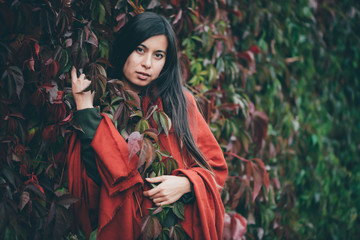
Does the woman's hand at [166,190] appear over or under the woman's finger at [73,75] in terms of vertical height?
under

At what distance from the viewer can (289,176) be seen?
99.6 inches

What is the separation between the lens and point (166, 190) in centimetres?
136

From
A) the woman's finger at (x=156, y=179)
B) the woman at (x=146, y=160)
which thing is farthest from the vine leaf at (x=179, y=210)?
the woman's finger at (x=156, y=179)

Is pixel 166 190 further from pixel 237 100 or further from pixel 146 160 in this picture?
pixel 237 100

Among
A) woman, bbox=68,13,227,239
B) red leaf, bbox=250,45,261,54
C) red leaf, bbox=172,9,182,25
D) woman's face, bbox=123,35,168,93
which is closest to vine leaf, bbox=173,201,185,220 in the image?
woman, bbox=68,13,227,239

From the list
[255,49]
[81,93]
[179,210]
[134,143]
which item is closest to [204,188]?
[179,210]

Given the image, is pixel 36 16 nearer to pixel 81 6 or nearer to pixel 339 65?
pixel 81 6

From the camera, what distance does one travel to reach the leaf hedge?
51.0 inches

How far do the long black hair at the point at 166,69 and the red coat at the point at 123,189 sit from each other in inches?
1.7

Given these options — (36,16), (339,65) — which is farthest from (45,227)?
(339,65)

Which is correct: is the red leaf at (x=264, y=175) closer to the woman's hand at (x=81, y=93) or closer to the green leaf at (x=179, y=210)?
the green leaf at (x=179, y=210)

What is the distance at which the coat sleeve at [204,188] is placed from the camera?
141 cm

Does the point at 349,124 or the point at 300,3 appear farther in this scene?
the point at 349,124

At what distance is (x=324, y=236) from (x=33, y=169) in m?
2.35
